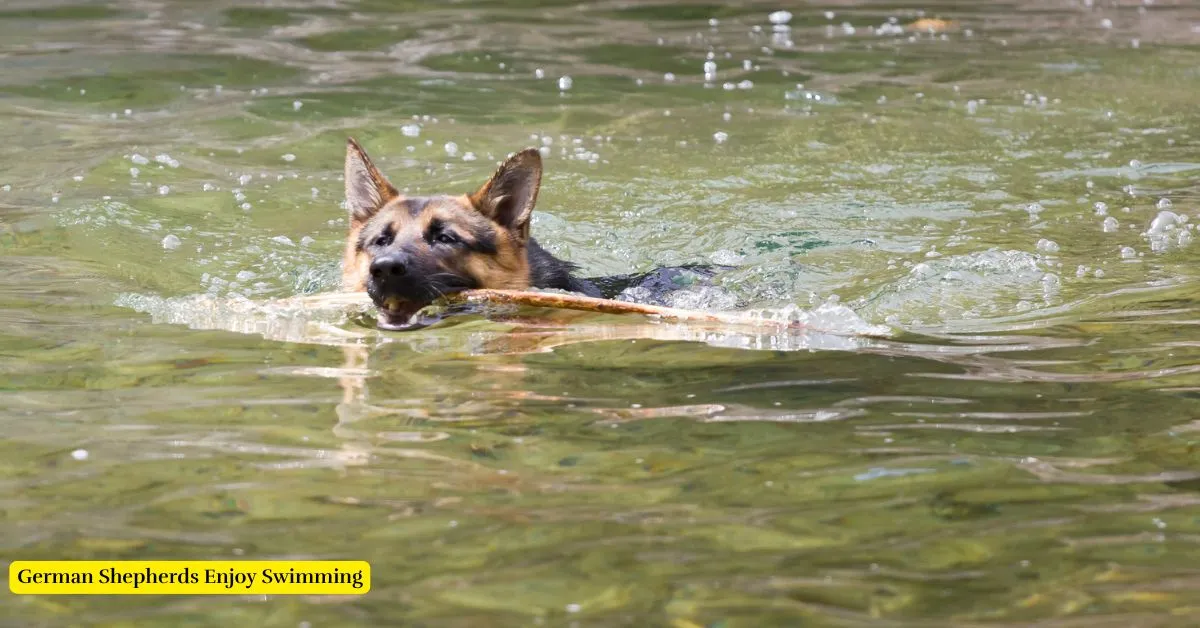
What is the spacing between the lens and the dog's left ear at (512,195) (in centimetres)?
677

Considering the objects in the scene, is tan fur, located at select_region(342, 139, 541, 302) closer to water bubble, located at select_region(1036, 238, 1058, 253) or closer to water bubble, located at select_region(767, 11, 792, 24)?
water bubble, located at select_region(1036, 238, 1058, 253)

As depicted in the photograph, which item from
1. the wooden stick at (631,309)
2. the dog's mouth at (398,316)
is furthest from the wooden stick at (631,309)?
the dog's mouth at (398,316)

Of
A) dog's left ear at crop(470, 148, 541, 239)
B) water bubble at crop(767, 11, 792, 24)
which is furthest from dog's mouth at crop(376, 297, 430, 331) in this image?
water bubble at crop(767, 11, 792, 24)

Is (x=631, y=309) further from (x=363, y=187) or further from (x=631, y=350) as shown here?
(x=363, y=187)

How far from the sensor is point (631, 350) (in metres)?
5.42

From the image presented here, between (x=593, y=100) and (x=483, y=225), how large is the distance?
531cm

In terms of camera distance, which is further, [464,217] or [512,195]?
[512,195]

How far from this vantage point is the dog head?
643 cm

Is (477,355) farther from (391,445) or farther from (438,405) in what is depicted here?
(391,445)

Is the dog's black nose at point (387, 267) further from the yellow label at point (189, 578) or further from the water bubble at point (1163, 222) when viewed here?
the water bubble at point (1163, 222)

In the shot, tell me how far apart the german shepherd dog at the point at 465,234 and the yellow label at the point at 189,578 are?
3.05 meters

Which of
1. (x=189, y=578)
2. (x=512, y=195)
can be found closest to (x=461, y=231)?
(x=512, y=195)

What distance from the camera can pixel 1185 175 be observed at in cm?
941

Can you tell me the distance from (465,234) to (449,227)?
0.09m
